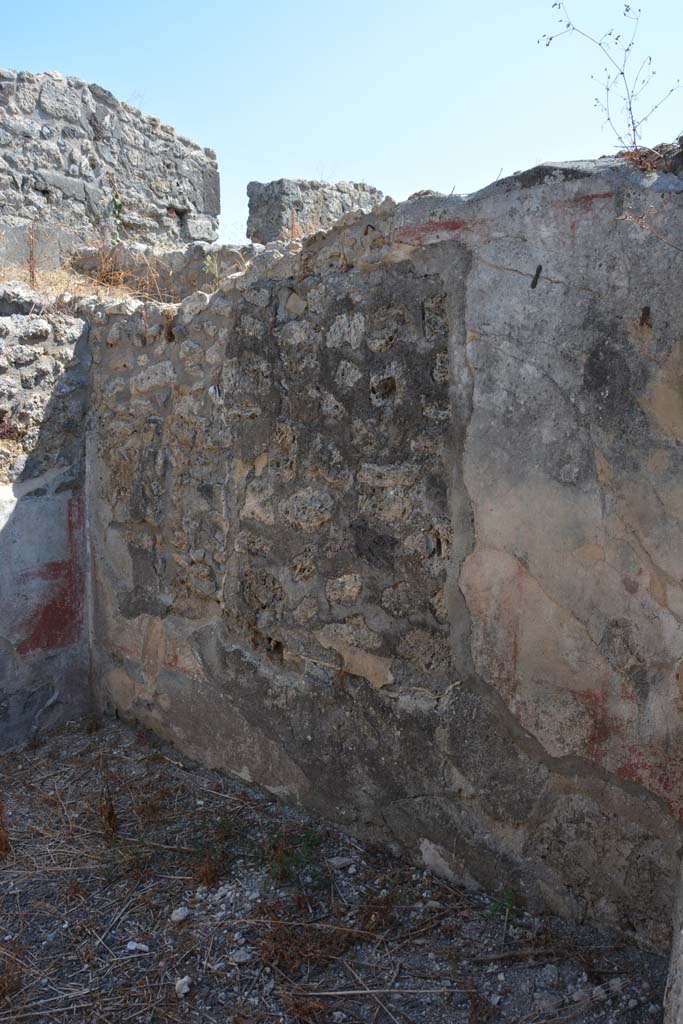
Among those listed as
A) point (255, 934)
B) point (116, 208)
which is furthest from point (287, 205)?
point (255, 934)

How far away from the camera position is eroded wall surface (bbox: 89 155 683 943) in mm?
1850

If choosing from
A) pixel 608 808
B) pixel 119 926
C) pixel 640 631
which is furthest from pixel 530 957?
pixel 119 926

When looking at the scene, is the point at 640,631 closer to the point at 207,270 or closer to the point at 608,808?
the point at 608,808

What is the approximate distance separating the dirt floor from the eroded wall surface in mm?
122

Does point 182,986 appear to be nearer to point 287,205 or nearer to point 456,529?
point 456,529

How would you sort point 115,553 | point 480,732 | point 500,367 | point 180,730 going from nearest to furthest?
point 500,367 < point 480,732 < point 180,730 < point 115,553

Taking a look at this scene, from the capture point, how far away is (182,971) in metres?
2.05

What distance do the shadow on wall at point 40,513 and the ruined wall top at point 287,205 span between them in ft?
6.62

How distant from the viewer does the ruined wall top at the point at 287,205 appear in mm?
4969

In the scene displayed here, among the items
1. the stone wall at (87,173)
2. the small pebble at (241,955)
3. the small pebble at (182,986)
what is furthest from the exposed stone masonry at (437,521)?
the stone wall at (87,173)

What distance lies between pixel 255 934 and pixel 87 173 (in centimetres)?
425

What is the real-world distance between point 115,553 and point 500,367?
1858 mm

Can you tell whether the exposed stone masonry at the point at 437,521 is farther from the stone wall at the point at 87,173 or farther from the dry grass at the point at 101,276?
the stone wall at the point at 87,173

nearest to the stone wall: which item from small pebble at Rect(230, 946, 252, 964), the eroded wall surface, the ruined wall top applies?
the ruined wall top
